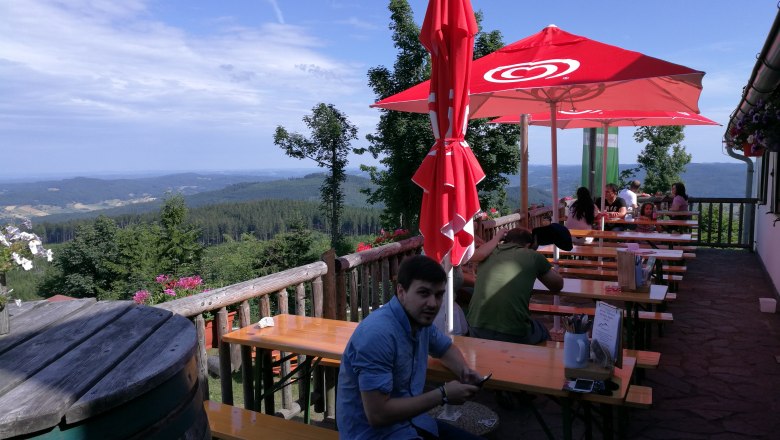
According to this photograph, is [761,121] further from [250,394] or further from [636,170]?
[636,170]

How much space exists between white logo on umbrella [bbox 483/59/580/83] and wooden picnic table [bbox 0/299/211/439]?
10.3ft

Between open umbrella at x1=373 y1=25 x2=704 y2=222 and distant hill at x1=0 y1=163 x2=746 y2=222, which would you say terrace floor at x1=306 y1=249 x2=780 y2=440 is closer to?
open umbrella at x1=373 y1=25 x2=704 y2=222

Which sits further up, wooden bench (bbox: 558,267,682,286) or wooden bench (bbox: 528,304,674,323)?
wooden bench (bbox: 558,267,682,286)

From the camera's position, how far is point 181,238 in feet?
126

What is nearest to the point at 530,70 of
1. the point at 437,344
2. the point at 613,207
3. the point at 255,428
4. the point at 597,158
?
the point at 437,344

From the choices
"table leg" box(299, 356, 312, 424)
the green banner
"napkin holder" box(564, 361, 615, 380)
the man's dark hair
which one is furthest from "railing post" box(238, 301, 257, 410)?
the green banner

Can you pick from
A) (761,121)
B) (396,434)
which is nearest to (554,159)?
(761,121)

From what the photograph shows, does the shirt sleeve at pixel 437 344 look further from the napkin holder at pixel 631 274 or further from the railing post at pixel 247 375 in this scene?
the napkin holder at pixel 631 274

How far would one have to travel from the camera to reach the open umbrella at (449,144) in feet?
10.3

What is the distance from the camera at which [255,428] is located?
2.74 m

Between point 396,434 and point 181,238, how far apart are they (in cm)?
3895

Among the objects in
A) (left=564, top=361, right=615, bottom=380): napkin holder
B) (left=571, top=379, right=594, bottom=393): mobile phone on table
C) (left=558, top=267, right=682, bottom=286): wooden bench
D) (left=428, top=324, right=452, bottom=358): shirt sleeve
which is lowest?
(left=558, top=267, right=682, bottom=286): wooden bench

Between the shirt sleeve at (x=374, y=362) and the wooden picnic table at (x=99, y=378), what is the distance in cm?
55

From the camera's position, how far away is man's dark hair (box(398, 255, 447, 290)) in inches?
82.3
